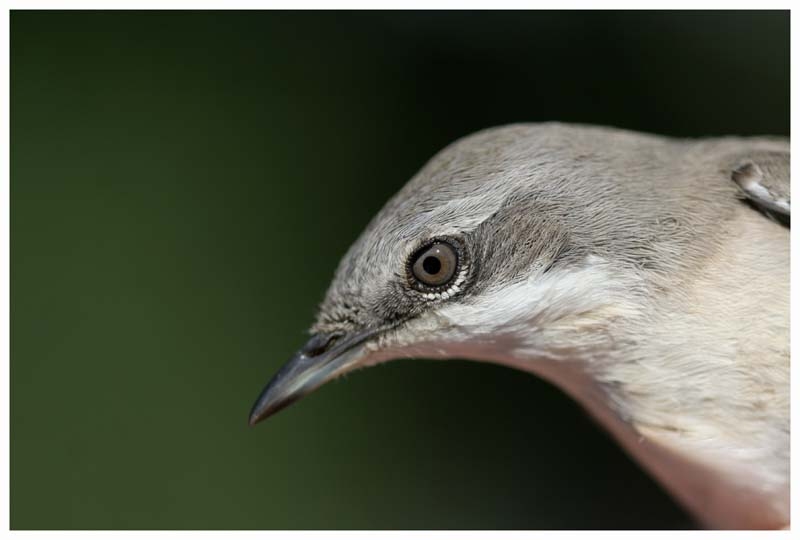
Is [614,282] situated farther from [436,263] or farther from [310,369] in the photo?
[310,369]

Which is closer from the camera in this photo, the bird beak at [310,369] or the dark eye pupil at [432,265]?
the dark eye pupil at [432,265]

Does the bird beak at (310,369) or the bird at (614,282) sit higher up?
the bird at (614,282)

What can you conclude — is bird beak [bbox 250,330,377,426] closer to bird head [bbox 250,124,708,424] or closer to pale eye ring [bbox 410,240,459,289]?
bird head [bbox 250,124,708,424]

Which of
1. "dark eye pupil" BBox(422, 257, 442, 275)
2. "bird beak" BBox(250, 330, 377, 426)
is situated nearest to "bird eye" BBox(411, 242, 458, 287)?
"dark eye pupil" BBox(422, 257, 442, 275)

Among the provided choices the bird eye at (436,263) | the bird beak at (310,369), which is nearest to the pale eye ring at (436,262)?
the bird eye at (436,263)

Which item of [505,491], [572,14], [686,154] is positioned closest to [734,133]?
[572,14]

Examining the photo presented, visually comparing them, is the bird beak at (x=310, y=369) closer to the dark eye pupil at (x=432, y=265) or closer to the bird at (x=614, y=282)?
the bird at (x=614, y=282)

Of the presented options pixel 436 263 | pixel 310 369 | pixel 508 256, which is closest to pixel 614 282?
pixel 508 256
